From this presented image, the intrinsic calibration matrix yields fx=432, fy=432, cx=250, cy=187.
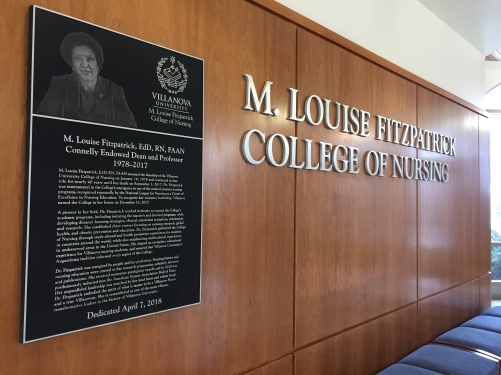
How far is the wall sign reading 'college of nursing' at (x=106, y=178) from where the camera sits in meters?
1.44

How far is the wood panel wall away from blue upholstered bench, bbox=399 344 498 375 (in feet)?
0.69

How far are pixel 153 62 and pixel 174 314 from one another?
1.06 m

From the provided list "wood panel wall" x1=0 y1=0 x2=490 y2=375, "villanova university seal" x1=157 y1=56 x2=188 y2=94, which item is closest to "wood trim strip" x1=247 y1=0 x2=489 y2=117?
"wood panel wall" x1=0 y1=0 x2=490 y2=375

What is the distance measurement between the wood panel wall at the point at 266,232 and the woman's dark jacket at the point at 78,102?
95 mm

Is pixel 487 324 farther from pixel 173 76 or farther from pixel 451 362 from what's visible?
pixel 173 76

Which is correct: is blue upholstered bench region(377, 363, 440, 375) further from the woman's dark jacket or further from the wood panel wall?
the woman's dark jacket

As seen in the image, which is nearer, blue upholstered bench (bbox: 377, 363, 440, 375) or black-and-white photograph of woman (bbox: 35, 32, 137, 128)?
black-and-white photograph of woman (bbox: 35, 32, 137, 128)

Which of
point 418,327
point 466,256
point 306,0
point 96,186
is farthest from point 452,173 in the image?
point 96,186

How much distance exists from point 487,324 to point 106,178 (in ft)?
12.7

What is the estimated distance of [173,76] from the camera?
6.03ft

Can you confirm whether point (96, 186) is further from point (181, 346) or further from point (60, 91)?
point (181, 346)

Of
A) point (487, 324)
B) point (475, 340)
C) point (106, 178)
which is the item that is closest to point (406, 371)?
point (475, 340)

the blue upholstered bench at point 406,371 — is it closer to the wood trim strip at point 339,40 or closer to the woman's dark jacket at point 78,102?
the wood trim strip at point 339,40

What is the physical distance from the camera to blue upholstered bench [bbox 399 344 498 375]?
2.95m
